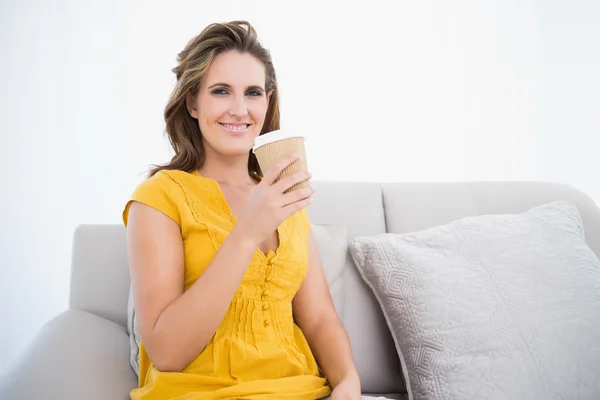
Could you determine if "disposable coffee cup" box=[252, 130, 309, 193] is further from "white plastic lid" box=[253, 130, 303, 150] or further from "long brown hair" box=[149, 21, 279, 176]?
"long brown hair" box=[149, 21, 279, 176]

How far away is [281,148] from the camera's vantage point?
103 cm

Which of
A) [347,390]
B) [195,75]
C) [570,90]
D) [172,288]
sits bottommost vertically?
[347,390]

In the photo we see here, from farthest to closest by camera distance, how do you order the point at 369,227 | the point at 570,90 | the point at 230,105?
the point at 570,90 < the point at 369,227 < the point at 230,105

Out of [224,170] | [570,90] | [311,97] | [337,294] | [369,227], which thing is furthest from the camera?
[570,90]

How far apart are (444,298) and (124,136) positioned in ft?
5.67

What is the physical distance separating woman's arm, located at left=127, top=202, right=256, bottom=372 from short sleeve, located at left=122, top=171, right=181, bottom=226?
0.01m

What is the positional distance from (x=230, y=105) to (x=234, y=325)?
50 centimetres

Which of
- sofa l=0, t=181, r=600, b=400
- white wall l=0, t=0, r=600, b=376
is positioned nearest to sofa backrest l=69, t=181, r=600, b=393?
sofa l=0, t=181, r=600, b=400

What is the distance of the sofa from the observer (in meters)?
1.22

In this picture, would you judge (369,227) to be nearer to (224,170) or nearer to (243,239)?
(224,170)

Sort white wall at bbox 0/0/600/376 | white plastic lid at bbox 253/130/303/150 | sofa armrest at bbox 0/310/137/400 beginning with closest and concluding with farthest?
white plastic lid at bbox 253/130/303/150 → sofa armrest at bbox 0/310/137/400 → white wall at bbox 0/0/600/376

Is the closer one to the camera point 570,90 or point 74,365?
point 74,365

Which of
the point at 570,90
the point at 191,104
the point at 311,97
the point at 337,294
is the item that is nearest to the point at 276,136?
the point at 191,104

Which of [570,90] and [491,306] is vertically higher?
[570,90]
